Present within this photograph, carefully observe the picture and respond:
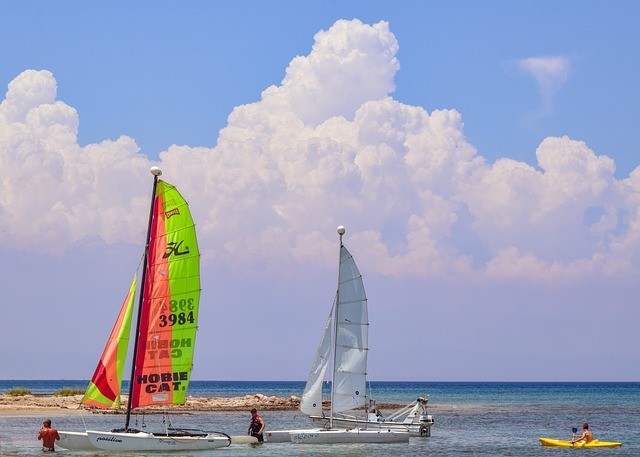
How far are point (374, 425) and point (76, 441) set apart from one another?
702 inches

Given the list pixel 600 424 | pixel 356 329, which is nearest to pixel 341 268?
pixel 356 329

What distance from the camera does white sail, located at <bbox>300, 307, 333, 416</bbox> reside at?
4956 centimetres

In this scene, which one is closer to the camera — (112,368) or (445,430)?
(112,368)

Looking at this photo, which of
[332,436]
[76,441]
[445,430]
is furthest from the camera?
[445,430]

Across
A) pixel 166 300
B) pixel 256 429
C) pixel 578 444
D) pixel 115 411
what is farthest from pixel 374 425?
pixel 115 411

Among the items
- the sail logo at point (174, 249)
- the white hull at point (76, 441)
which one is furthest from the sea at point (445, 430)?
the sail logo at point (174, 249)

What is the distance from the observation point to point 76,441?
3919 cm

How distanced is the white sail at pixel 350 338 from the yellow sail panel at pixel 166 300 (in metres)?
12.1

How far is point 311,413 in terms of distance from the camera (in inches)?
1949

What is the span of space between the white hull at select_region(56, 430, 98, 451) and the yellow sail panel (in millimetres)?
2450

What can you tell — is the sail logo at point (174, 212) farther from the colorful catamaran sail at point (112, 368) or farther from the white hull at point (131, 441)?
the white hull at point (131, 441)

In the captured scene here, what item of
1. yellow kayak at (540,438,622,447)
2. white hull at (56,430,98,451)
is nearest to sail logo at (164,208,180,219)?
white hull at (56,430,98,451)

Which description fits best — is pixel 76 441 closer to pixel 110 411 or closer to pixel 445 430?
pixel 445 430

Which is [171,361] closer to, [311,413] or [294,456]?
[294,456]
